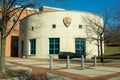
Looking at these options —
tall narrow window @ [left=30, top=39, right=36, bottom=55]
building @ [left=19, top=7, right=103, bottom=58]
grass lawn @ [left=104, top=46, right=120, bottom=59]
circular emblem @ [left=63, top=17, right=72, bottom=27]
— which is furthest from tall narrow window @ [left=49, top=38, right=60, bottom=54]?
grass lawn @ [left=104, top=46, right=120, bottom=59]

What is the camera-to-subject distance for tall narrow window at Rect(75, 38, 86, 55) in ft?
165

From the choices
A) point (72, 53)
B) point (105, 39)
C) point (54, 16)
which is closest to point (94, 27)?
point (105, 39)

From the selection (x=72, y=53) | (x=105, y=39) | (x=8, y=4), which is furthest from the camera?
(x=72, y=53)

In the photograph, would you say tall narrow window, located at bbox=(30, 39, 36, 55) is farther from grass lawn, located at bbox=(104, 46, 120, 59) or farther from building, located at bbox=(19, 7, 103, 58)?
grass lawn, located at bbox=(104, 46, 120, 59)

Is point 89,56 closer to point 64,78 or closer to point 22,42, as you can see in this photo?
point 22,42

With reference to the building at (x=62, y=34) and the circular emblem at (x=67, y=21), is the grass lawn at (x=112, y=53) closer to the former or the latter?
the building at (x=62, y=34)

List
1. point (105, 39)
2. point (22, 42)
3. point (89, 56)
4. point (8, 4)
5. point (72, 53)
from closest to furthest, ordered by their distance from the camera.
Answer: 1. point (8, 4)
2. point (105, 39)
3. point (72, 53)
4. point (89, 56)
5. point (22, 42)

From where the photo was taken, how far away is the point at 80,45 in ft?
165

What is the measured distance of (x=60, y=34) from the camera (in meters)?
50.1

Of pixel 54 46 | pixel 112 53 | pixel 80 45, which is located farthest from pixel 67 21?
pixel 112 53

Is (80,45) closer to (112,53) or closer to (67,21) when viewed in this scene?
(67,21)

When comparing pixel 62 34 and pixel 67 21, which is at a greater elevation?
pixel 67 21

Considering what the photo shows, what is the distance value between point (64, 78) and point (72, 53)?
32.1 metres

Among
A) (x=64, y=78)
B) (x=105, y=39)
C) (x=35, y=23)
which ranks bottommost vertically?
(x=64, y=78)
